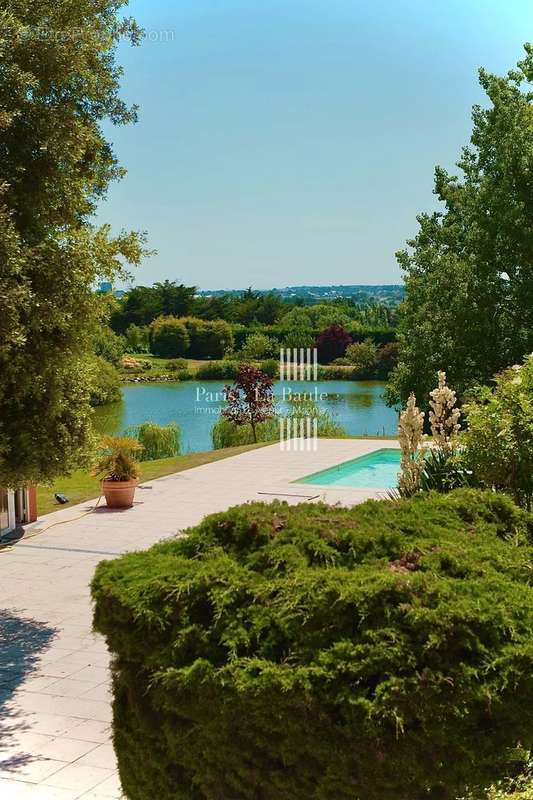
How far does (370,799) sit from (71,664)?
12.0 feet

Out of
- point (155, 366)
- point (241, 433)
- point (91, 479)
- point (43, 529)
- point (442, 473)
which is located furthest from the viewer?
point (155, 366)

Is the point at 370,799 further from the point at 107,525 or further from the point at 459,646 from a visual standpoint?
the point at 107,525

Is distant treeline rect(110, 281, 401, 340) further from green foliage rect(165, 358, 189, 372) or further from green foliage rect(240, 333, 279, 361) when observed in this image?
green foliage rect(165, 358, 189, 372)

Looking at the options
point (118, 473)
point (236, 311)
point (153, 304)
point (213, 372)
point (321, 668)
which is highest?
point (153, 304)

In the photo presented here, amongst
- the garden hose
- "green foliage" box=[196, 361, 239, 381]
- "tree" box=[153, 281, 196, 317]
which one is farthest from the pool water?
"tree" box=[153, 281, 196, 317]

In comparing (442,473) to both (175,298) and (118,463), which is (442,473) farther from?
(175,298)

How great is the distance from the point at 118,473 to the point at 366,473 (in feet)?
16.4

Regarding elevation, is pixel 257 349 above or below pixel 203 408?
above

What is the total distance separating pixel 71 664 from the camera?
213 inches

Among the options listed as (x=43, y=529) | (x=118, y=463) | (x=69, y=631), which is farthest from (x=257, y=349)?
(x=69, y=631)

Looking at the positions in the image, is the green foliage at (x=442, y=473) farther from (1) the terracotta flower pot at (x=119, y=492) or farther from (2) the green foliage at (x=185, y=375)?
(2) the green foliage at (x=185, y=375)

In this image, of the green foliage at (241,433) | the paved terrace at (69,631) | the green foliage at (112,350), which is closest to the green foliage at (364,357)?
the green foliage at (112,350)

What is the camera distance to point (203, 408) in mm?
27391

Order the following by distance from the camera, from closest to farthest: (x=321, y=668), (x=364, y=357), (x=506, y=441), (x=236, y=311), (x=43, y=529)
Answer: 1. (x=321, y=668)
2. (x=506, y=441)
3. (x=43, y=529)
4. (x=364, y=357)
5. (x=236, y=311)
